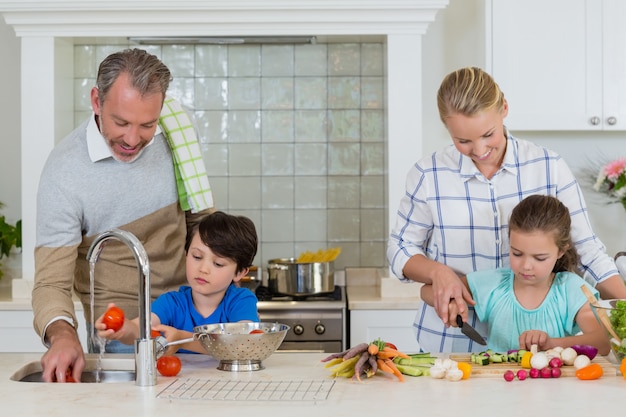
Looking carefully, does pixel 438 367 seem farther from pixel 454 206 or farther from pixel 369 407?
pixel 454 206

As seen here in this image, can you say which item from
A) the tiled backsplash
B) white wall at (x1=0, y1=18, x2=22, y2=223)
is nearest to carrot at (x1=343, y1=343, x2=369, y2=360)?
the tiled backsplash

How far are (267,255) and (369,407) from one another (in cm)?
258

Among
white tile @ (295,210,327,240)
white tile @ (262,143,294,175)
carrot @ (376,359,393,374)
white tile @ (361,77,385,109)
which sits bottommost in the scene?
carrot @ (376,359,393,374)

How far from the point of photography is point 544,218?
2309 millimetres

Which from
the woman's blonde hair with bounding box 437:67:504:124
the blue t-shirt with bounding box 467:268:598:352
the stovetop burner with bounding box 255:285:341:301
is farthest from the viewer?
the stovetop burner with bounding box 255:285:341:301

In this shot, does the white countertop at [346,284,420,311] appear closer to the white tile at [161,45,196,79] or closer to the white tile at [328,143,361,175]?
the white tile at [328,143,361,175]

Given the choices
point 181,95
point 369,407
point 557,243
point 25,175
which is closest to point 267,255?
point 181,95

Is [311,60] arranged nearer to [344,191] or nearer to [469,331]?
[344,191]

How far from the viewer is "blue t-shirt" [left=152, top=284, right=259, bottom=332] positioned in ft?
8.03

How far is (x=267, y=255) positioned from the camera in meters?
4.28

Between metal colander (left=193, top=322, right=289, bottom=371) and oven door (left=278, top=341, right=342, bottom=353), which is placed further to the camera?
oven door (left=278, top=341, right=342, bottom=353)

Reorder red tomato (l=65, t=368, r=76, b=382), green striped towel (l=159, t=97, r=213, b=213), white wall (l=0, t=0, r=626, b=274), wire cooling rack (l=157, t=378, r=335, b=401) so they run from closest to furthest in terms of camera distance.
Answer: wire cooling rack (l=157, t=378, r=335, b=401), red tomato (l=65, t=368, r=76, b=382), green striped towel (l=159, t=97, r=213, b=213), white wall (l=0, t=0, r=626, b=274)

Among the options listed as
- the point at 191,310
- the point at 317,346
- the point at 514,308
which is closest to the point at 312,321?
the point at 317,346

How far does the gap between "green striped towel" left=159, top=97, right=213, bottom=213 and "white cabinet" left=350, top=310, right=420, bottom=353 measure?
1.15 meters
